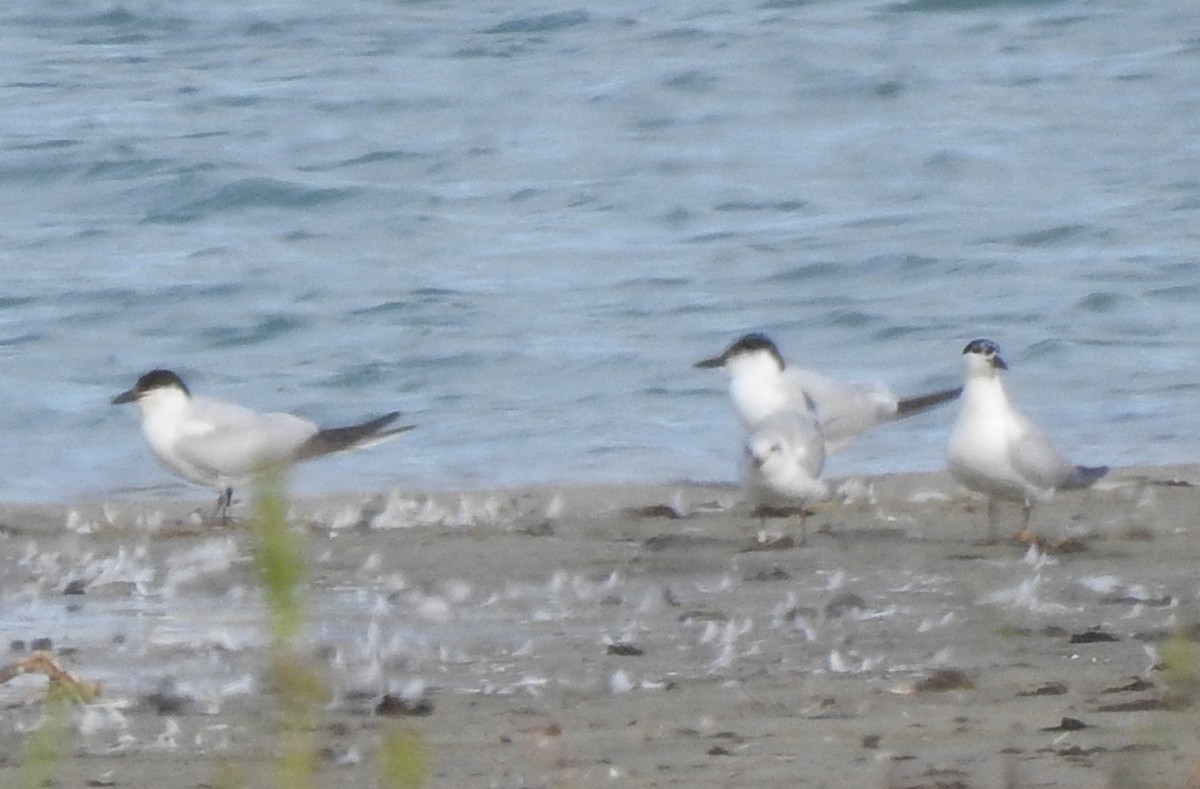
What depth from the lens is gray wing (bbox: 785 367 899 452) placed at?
9016 mm

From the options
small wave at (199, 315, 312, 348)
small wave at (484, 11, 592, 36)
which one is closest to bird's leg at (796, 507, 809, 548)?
small wave at (199, 315, 312, 348)

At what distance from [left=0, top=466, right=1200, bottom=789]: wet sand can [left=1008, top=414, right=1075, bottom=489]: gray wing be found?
16cm

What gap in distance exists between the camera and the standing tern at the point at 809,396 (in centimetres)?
905

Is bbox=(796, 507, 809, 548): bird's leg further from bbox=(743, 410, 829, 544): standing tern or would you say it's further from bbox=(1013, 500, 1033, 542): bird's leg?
bbox=(1013, 500, 1033, 542): bird's leg

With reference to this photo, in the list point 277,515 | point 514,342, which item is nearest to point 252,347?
point 514,342

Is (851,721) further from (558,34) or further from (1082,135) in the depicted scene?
(558,34)

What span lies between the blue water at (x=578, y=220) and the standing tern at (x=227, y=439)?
0.62 meters

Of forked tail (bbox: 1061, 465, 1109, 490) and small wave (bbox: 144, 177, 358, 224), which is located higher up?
small wave (bbox: 144, 177, 358, 224)

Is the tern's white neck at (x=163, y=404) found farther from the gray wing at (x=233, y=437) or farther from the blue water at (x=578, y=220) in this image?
the blue water at (x=578, y=220)

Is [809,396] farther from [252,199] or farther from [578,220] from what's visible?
[252,199]

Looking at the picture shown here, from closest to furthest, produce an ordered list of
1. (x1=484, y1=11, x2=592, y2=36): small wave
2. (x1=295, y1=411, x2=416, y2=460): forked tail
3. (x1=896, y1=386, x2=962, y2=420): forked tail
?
(x1=295, y1=411, x2=416, y2=460): forked tail < (x1=896, y1=386, x2=962, y2=420): forked tail < (x1=484, y1=11, x2=592, y2=36): small wave

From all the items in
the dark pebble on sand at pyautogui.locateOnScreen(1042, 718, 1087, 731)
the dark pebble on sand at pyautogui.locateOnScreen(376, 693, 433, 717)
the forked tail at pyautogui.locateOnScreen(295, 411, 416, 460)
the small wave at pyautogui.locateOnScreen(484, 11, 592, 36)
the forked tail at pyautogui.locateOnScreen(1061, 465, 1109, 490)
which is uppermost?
the small wave at pyautogui.locateOnScreen(484, 11, 592, 36)

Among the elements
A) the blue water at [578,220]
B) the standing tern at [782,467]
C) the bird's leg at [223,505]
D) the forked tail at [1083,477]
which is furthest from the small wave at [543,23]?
the forked tail at [1083,477]

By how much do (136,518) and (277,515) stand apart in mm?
6506
